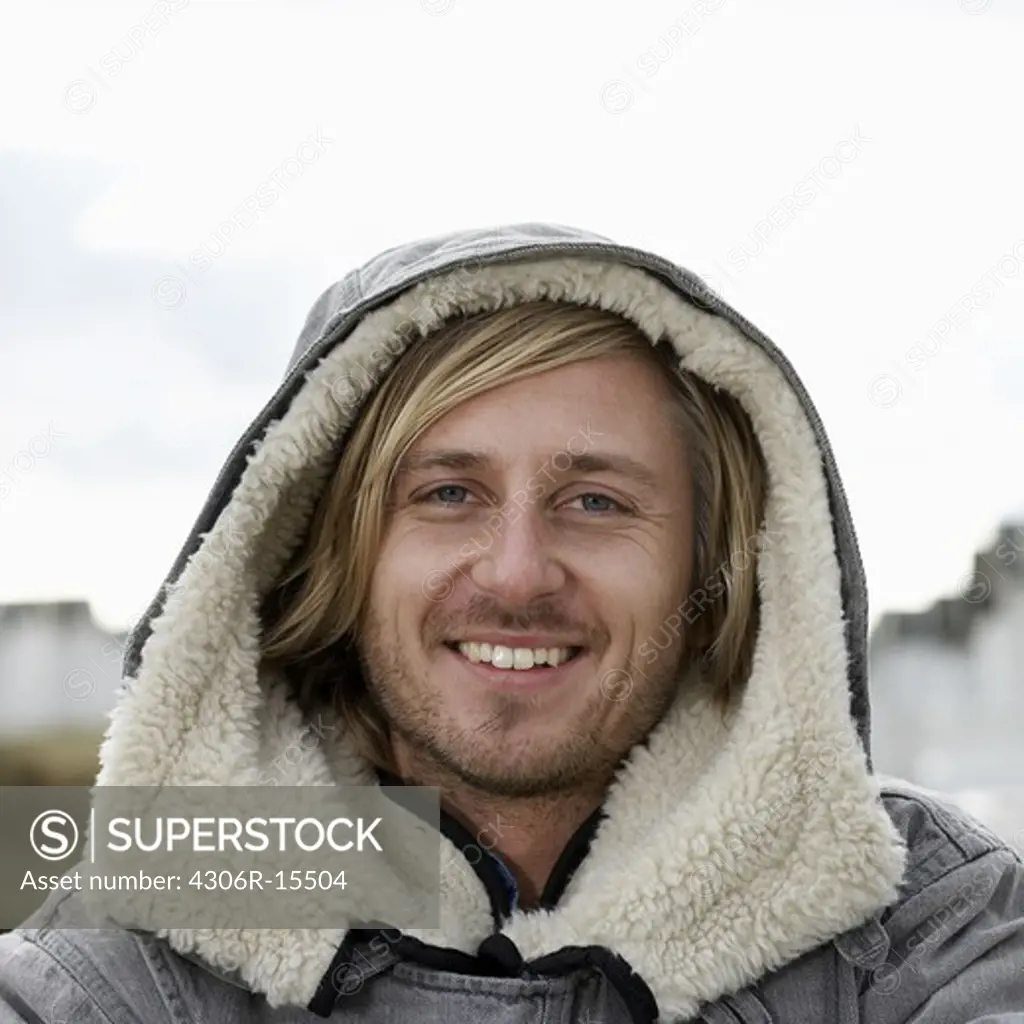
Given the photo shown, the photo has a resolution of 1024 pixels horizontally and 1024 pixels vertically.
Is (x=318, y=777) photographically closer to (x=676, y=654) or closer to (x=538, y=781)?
(x=538, y=781)

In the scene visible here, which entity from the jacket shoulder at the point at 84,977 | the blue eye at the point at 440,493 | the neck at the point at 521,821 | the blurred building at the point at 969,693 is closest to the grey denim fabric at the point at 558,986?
the jacket shoulder at the point at 84,977

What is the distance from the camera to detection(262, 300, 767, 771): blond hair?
1348mm

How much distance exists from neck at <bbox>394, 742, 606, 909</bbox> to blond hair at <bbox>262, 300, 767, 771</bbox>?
9 centimetres

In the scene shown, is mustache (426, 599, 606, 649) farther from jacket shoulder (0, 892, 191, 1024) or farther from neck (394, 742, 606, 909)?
jacket shoulder (0, 892, 191, 1024)

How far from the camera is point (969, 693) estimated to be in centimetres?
452

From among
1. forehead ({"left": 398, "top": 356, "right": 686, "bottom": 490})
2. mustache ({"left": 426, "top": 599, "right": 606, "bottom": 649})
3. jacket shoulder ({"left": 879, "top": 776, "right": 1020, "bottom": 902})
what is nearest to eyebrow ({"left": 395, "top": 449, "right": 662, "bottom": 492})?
forehead ({"left": 398, "top": 356, "right": 686, "bottom": 490})

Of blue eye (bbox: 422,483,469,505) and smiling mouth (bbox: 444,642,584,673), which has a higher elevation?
blue eye (bbox: 422,483,469,505)

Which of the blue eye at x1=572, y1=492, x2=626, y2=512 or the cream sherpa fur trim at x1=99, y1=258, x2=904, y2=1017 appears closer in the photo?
the cream sherpa fur trim at x1=99, y1=258, x2=904, y2=1017

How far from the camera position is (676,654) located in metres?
1.43

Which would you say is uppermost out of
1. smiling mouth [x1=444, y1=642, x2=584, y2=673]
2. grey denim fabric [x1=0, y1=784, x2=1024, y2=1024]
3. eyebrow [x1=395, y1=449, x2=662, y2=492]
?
eyebrow [x1=395, y1=449, x2=662, y2=492]

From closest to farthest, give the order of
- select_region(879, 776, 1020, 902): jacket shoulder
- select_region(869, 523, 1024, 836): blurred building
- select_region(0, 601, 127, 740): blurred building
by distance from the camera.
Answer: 1. select_region(879, 776, 1020, 902): jacket shoulder
2. select_region(0, 601, 127, 740): blurred building
3. select_region(869, 523, 1024, 836): blurred building

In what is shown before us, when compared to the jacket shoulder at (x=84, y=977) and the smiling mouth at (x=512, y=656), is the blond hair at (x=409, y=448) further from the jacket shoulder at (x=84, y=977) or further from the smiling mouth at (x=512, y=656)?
the jacket shoulder at (x=84, y=977)

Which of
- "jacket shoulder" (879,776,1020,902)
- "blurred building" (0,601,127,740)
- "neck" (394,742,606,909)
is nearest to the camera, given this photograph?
"jacket shoulder" (879,776,1020,902)

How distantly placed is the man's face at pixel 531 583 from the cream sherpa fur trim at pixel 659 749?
0.08 metres
